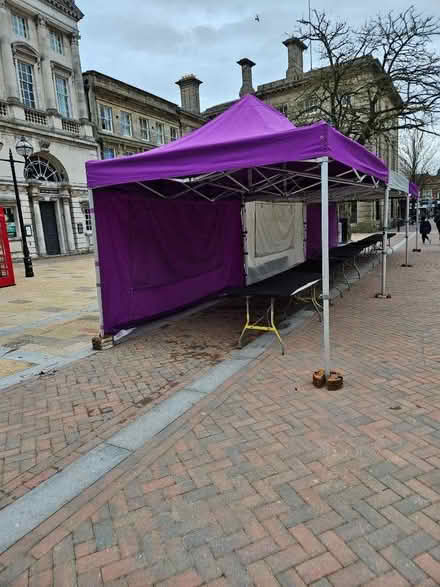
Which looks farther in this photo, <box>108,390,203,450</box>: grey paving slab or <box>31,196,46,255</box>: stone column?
<box>31,196,46,255</box>: stone column

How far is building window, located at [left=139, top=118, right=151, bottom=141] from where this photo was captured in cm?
2883

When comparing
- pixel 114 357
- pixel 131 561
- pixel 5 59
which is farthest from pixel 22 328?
→ pixel 5 59

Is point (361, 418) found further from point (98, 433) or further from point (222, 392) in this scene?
point (98, 433)

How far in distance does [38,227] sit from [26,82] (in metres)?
7.82

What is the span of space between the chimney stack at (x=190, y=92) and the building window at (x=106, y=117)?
1044cm

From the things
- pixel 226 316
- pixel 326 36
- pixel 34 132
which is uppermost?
pixel 326 36

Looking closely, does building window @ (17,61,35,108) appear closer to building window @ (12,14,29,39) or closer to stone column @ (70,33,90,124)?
building window @ (12,14,29,39)

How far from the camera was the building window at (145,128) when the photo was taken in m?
28.8

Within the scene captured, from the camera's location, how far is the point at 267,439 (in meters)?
2.86

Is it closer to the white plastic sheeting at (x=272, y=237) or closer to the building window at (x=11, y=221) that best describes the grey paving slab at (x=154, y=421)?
the white plastic sheeting at (x=272, y=237)

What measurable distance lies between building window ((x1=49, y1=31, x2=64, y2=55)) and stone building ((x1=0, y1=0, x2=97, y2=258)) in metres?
0.05

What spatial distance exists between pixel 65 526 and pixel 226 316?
478cm

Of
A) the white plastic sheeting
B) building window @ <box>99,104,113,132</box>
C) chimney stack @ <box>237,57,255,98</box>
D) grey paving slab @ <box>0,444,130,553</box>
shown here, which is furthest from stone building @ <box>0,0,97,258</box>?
grey paving slab @ <box>0,444,130,553</box>

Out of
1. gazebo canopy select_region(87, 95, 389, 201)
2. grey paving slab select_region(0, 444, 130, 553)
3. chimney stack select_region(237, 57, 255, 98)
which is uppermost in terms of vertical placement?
chimney stack select_region(237, 57, 255, 98)
